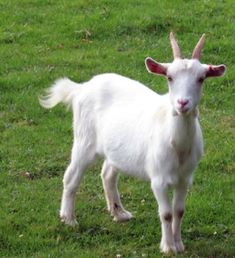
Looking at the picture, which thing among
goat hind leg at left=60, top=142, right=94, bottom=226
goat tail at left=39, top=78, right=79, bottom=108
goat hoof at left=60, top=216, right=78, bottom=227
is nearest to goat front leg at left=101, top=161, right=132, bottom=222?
goat hind leg at left=60, top=142, right=94, bottom=226

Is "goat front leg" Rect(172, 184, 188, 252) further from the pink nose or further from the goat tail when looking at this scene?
the goat tail

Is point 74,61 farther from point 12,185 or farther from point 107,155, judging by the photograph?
point 107,155

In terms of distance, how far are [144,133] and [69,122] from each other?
3421mm

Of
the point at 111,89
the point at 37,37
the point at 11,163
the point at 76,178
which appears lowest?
the point at 37,37

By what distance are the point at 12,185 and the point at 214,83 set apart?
401cm

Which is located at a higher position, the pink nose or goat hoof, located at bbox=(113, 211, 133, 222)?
the pink nose

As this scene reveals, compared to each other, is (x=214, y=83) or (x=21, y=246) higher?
(x=21, y=246)

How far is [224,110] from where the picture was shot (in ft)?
37.2

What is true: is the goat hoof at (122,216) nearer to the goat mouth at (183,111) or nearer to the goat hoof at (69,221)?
the goat hoof at (69,221)

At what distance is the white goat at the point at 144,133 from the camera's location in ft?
22.6

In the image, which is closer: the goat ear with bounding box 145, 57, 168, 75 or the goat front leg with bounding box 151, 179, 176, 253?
the goat ear with bounding box 145, 57, 168, 75

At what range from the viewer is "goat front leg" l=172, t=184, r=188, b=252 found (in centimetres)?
754

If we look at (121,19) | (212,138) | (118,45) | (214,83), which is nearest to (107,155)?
(212,138)

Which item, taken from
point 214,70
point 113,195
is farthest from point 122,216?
point 214,70
